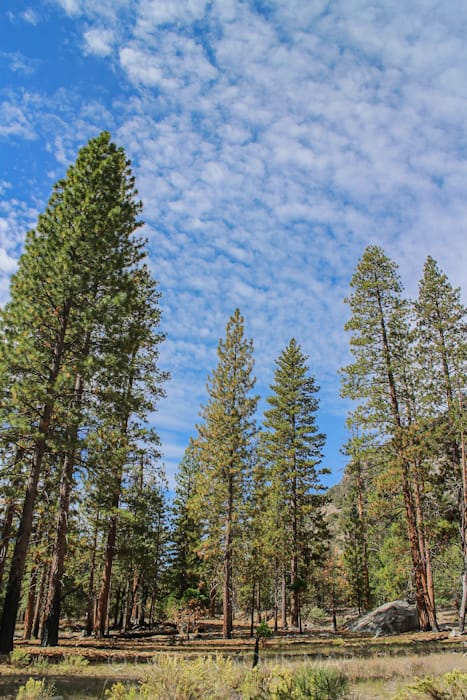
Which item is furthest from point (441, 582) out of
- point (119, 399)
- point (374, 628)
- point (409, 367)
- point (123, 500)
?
point (119, 399)

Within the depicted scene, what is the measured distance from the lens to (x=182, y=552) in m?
38.3

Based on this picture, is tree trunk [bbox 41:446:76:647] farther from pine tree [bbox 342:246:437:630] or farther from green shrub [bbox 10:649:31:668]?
pine tree [bbox 342:246:437:630]

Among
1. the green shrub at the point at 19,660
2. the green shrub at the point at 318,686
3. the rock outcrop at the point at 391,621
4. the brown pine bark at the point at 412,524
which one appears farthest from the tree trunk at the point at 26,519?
the rock outcrop at the point at 391,621

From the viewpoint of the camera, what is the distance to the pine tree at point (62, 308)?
12125mm

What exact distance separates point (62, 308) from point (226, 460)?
39.8ft

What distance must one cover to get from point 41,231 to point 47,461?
7.36 m

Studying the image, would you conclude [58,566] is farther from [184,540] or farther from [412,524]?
[184,540]

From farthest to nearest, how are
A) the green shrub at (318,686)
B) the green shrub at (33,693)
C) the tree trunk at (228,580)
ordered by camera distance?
the tree trunk at (228,580), the green shrub at (33,693), the green shrub at (318,686)

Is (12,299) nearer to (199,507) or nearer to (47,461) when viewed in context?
(47,461)

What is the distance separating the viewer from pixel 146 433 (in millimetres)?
19406

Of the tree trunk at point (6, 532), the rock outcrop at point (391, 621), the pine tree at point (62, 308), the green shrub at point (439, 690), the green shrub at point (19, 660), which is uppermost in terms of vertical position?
the pine tree at point (62, 308)

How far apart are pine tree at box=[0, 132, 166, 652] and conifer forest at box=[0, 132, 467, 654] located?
0.18ft

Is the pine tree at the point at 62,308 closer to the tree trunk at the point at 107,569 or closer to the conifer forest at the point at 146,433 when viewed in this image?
the conifer forest at the point at 146,433

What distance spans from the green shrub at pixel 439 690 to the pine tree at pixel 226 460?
1691 cm
